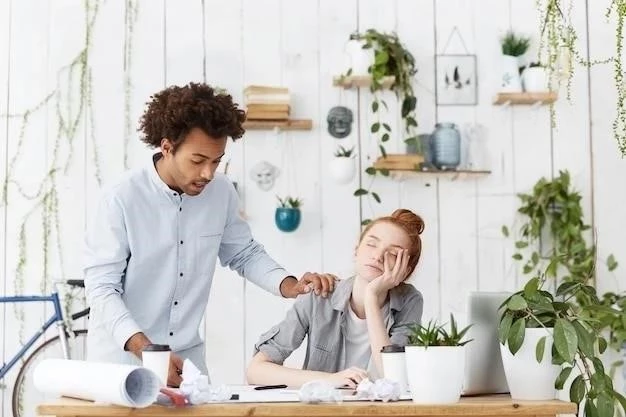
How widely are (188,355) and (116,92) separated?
215 cm

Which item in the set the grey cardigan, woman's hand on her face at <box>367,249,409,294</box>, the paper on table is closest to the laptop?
woman's hand on her face at <box>367,249,409,294</box>

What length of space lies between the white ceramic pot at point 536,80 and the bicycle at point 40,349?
230 cm

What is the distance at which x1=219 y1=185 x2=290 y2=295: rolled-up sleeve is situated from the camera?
3170 millimetres

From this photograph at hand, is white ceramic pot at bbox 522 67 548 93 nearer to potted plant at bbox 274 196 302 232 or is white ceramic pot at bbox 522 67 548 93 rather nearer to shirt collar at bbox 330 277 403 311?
potted plant at bbox 274 196 302 232

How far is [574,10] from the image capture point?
200 inches

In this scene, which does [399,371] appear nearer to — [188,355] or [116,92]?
[188,355]

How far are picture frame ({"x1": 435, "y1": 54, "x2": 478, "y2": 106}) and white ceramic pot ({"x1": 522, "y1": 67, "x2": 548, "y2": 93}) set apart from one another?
25cm

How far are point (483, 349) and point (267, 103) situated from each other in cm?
272

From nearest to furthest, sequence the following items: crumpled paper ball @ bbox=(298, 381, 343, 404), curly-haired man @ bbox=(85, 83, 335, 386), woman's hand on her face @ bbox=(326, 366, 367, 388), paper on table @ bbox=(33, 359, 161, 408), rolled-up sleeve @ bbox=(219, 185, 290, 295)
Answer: paper on table @ bbox=(33, 359, 161, 408), crumpled paper ball @ bbox=(298, 381, 343, 404), woman's hand on her face @ bbox=(326, 366, 367, 388), curly-haired man @ bbox=(85, 83, 335, 386), rolled-up sleeve @ bbox=(219, 185, 290, 295)

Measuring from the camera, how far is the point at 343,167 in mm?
4812

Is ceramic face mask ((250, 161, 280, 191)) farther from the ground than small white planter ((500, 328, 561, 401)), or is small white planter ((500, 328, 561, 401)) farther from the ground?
ceramic face mask ((250, 161, 280, 191))

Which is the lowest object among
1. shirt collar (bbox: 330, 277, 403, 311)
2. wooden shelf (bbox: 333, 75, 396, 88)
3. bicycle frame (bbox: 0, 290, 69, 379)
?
bicycle frame (bbox: 0, 290, 69, 379)

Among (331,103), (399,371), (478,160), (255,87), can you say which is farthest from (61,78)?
(399,371)

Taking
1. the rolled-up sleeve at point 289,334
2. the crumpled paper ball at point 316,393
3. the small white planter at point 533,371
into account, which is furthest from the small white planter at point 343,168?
the crumpled paper ball at point 316,393
